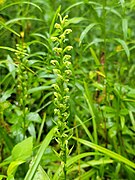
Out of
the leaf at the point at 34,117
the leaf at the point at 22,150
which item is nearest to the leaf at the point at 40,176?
the leaf at the point at 22,150


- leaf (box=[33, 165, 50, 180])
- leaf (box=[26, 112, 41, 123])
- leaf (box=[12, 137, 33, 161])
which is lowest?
leaf (box=[33, 165, 50, 180])

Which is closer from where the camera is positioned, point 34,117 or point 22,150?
point 22,150

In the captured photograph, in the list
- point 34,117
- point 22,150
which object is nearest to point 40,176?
point 22,150

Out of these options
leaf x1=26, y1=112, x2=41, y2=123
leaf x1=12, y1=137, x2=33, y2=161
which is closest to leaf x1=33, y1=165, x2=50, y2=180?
leaf x1=12, y1=137, x2=33, y2=161

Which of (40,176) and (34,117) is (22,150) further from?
(34,117)

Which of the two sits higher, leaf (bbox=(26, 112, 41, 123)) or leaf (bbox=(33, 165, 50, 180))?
leaf (bbox=(26, 112, 41, 123))

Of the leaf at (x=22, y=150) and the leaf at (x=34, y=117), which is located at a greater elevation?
the leaf at (x=34, y=117)

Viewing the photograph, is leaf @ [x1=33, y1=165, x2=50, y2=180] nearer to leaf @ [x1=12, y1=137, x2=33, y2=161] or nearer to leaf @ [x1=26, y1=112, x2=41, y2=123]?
leaf @ [x1=12, y1=137, x2=33, y2=161]

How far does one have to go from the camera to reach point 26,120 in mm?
1710

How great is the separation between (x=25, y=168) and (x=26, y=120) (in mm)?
206

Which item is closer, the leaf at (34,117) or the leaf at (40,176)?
the leaf at (40,176)

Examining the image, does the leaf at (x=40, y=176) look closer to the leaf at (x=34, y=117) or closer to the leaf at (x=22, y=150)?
the leaf at (x=22, y=150)

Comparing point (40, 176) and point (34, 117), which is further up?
point (34, 117)

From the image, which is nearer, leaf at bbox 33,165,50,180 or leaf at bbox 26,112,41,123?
leaf at bbox 33,165,50,180
